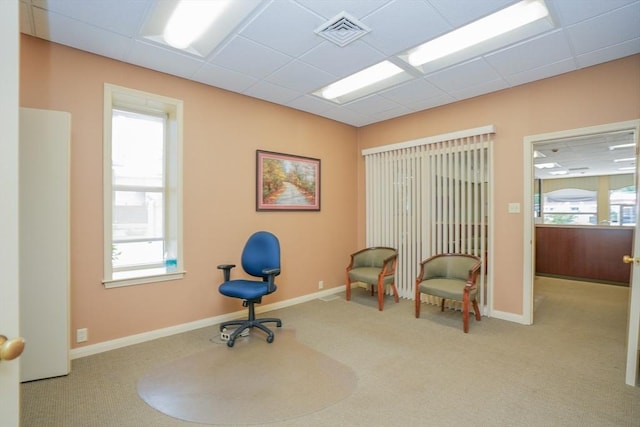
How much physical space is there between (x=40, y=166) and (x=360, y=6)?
269 cm

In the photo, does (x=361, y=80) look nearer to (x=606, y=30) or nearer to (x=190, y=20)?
(x=190, y=20)

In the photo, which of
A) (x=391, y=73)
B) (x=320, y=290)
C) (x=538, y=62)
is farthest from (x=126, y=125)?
(x=538, y=62)

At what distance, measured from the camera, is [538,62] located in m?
3.18

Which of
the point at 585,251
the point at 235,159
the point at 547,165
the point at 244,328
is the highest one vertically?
the point at 547,165

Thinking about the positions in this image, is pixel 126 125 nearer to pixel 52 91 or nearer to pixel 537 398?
pixel 52 91

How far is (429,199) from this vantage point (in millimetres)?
4605

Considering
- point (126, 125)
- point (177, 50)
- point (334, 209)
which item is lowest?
point (334, 209)

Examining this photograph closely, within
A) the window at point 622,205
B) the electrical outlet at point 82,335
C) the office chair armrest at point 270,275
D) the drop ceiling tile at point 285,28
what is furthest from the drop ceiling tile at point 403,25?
the window at point 622,205

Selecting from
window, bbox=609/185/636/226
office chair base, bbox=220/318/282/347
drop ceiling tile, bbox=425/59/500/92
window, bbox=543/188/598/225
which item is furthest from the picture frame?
window, bbox=609/185/636/226

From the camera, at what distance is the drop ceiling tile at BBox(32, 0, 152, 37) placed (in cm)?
227

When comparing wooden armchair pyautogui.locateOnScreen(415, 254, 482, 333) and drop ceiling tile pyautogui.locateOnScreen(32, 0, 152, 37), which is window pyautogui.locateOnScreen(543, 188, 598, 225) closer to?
wooden armchair pyautogui.locateOnScreen(415, 254, 482, 333)

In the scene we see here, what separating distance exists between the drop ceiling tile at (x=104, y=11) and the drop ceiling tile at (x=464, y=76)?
2782 mm

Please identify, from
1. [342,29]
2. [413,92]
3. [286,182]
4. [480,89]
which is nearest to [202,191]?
[286,182]

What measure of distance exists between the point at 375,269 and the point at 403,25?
10.6ft
